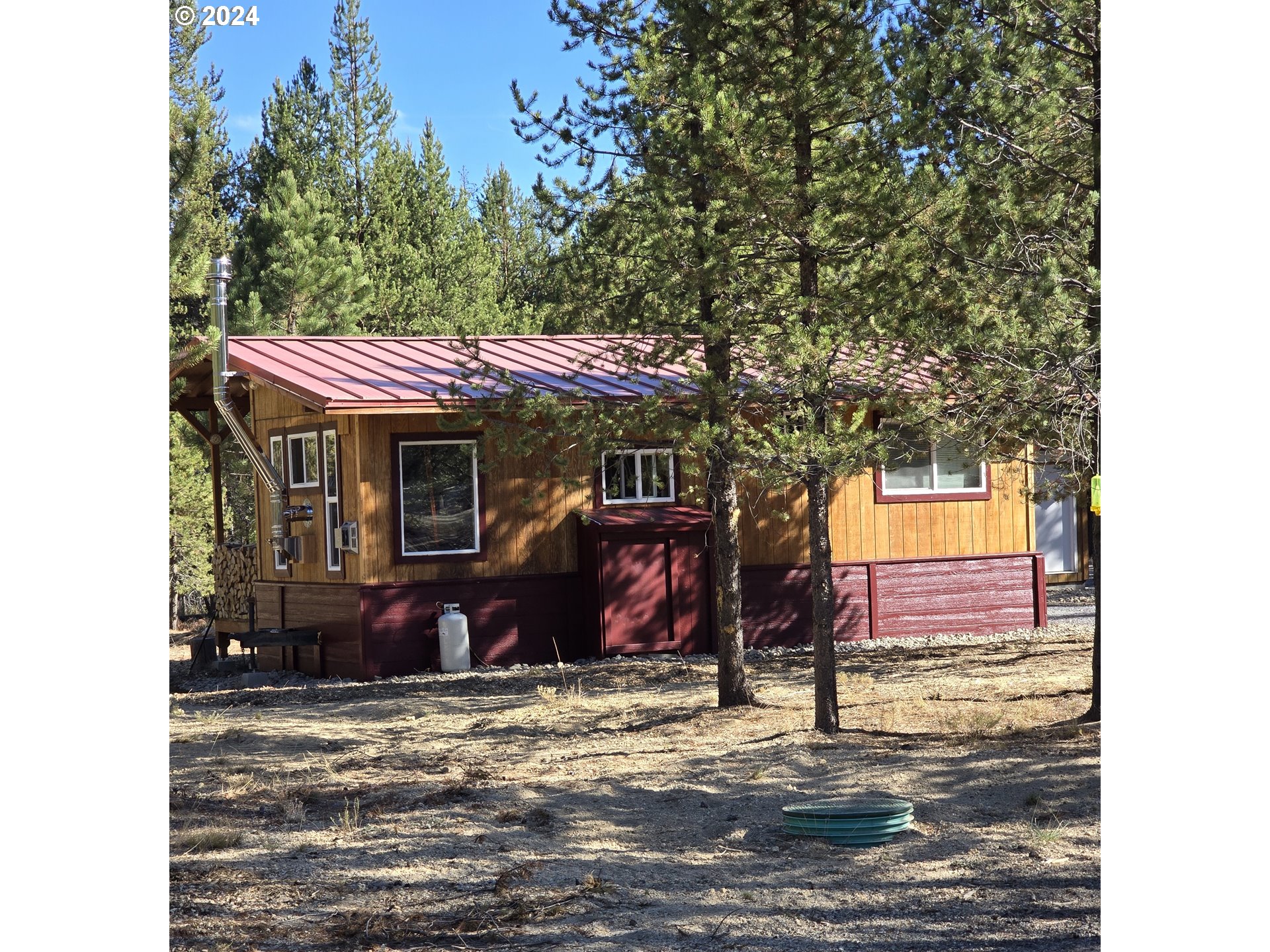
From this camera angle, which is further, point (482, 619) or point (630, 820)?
point (482, 619)

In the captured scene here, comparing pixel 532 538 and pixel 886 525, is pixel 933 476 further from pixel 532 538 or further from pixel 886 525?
pixel 532 538

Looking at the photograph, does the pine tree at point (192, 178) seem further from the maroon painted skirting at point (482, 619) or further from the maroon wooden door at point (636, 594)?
the maroon wooden door at point (636, 594)

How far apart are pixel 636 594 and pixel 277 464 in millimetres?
4330

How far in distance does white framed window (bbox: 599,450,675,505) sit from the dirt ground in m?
2.96

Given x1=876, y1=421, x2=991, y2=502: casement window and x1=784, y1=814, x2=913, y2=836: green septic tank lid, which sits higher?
x1=876, y1=421, x2=991, y2=502: casement window

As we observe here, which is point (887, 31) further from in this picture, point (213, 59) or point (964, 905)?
point (213, 59)

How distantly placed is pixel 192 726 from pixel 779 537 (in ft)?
22.7

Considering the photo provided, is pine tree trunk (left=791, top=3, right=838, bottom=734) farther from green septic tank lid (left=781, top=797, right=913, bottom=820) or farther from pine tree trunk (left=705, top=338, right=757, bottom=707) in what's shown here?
green septic tank lid (left=781, top=797, right=913, bottom=820)

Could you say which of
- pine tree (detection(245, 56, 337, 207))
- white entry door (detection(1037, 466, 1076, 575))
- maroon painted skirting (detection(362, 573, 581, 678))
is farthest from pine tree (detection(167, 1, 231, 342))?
white entry door (detection(1037, 466, 1076, 575))

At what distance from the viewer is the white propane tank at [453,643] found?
12812 mm

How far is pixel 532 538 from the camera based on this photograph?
13.6 meters

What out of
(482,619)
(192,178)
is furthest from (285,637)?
(192,178)

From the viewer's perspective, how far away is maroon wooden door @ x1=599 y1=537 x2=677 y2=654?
13445 millimetres
